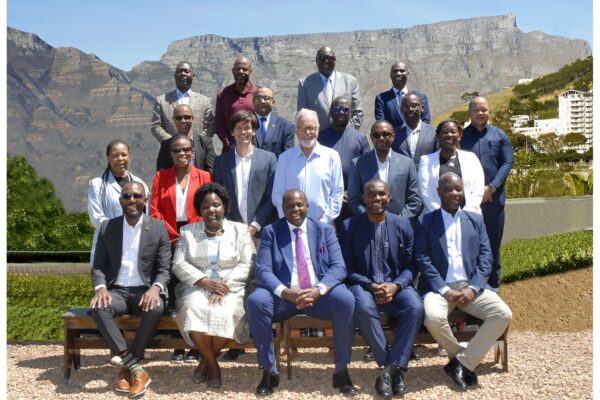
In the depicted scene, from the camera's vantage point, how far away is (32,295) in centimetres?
1148

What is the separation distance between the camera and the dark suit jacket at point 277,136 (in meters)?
7.44

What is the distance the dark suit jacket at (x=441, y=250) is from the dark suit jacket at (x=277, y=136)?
1886 mm

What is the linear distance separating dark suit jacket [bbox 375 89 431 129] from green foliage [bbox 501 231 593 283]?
12.2ft

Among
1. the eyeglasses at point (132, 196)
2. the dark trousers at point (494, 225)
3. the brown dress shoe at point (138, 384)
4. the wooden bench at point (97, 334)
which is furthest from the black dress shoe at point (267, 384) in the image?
the dark trousers at point (494, 225)

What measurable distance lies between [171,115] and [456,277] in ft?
11.7

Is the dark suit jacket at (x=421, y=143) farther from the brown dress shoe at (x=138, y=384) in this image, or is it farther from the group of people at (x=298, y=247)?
the brown dress shoe at (x=138, y=384)

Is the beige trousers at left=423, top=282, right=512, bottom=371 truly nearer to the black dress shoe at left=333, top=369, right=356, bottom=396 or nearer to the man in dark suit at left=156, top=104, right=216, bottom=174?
the black dress shoe at left=333, top=369, right=356, bottom=396

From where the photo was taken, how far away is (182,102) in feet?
25.8

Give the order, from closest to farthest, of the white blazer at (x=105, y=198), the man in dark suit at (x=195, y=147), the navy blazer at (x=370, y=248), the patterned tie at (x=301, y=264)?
the patterned tie at (x=301, y=264)
the navy blazer at (x=370, y=248)
the white blazer at (x=105, y=198)
the man in dark suit at (x=195, y=147)

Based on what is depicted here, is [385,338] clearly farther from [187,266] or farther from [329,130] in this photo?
[329,130]

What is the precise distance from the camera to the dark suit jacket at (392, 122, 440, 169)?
7309mm

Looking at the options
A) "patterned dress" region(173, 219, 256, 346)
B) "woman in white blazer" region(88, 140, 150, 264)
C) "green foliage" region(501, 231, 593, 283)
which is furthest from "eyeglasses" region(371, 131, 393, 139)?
"green foliage" region(501, 231, 593, 283)

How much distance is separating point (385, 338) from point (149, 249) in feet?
7.06

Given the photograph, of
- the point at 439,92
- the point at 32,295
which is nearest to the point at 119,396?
the point at 32,295
